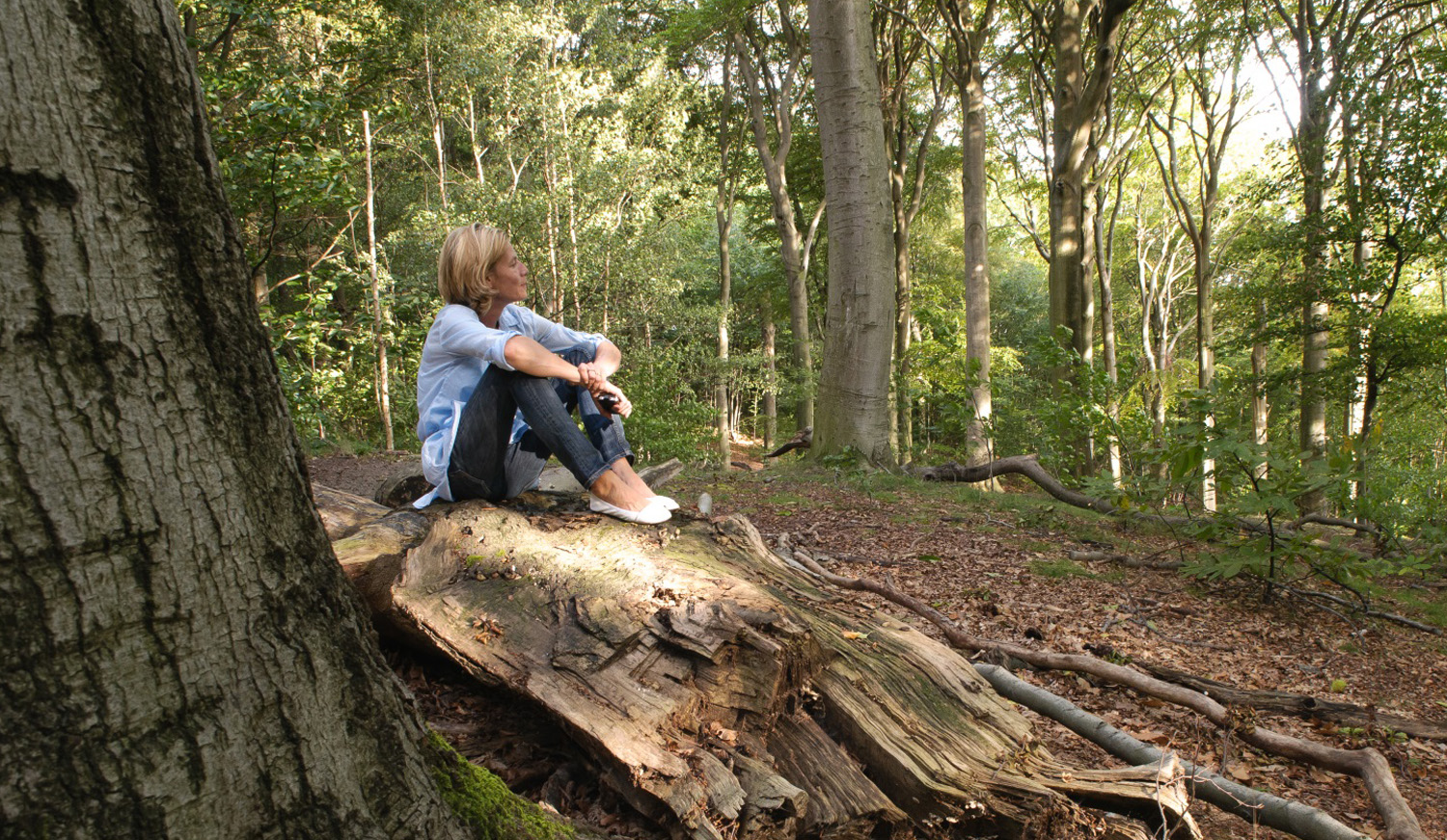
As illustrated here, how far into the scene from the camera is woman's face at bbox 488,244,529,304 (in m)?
3.35

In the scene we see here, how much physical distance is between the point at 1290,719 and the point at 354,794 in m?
3.64

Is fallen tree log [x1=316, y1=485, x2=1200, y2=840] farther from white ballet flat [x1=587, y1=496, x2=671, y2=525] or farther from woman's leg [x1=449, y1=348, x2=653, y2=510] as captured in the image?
woman's leg [x1=449, y1=348, x2=653, y2=510]

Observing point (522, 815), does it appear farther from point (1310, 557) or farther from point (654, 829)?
point (1310, 557)

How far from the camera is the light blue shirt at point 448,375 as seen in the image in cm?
310

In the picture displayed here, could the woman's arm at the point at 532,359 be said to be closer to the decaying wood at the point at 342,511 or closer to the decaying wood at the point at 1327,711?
the decaying wood at the point at 342,511

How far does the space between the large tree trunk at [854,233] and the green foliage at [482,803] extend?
755 cm

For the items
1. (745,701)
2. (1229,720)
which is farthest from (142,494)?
(1229,720)

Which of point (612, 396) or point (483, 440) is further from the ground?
point (612, 396)

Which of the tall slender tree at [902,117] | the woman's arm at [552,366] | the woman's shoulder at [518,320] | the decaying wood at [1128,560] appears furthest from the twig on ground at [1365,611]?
the tall slender tree at [902,117]

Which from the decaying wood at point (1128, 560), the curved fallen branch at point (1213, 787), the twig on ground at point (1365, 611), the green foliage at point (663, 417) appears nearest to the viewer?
the curved fallen branch at point (1213, 787)

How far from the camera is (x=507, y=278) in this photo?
3375 millimetres

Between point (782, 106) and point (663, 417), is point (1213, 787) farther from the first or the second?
point (782, 106)

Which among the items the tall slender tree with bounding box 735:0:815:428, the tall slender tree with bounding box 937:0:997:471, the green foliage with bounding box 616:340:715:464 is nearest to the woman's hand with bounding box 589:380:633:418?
the green foliage with bounding box 616:340:715:464

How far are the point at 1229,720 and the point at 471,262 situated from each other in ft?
11.6
